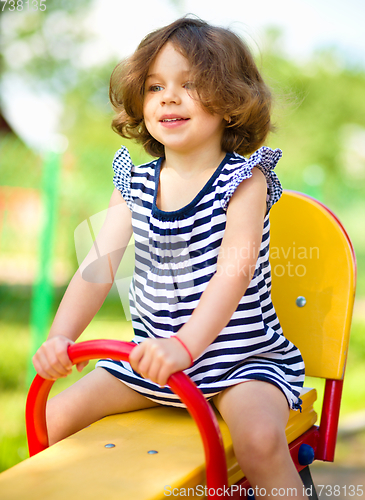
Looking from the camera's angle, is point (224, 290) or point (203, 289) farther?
point (203, 289)

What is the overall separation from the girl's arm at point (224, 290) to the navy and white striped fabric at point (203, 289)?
0.04 meters

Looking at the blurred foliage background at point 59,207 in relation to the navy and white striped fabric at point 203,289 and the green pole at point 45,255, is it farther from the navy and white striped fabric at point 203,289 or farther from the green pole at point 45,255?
the navy and white striped fabric at point 203,289

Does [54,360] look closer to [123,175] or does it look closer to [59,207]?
[123,175]

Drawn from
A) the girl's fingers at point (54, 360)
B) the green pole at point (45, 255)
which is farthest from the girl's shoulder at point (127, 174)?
the green pole at point (45, 255)

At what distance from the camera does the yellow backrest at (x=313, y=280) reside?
1.07 metres

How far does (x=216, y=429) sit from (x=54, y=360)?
27 cm

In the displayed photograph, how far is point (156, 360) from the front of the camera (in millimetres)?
674

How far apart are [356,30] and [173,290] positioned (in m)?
10.8

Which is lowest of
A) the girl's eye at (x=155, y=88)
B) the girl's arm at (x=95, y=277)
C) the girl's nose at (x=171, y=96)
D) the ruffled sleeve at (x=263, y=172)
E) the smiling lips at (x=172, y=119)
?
the girl's arm at (x=95, y=277)

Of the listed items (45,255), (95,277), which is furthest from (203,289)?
(45,255)

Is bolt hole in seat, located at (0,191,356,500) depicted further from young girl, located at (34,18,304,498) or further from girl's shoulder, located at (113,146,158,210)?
girl's shoulder, located at (113,146,158,210)

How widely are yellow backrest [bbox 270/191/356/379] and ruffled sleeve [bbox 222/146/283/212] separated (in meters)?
0.16

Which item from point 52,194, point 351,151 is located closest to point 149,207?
point 52,194

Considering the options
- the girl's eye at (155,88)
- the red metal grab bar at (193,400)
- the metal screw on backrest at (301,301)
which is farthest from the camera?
the metal screw on backrest at (301,301)
